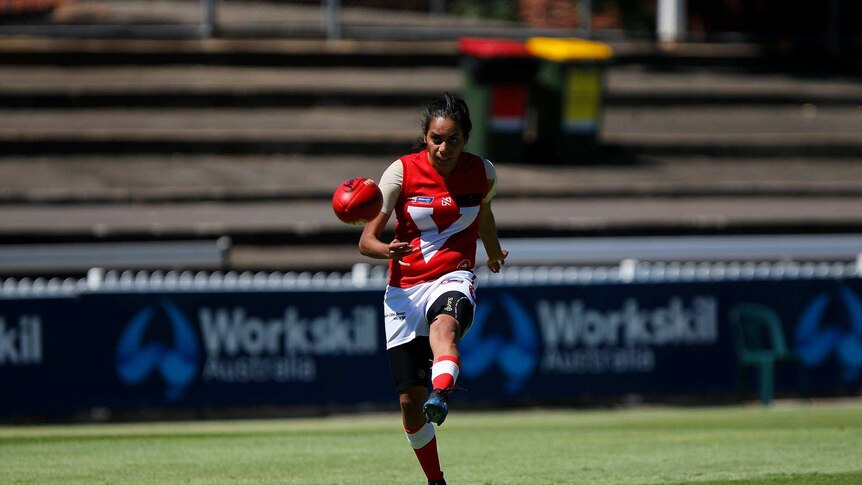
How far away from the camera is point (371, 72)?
75.1 ft

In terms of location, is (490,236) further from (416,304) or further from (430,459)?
(430,459)

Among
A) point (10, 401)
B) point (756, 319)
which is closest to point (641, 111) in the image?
point (756, 319)

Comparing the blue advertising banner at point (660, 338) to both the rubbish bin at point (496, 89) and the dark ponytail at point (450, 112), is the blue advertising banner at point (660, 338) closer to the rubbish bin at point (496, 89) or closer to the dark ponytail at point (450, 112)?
the rubbish bin at point (496, 89)

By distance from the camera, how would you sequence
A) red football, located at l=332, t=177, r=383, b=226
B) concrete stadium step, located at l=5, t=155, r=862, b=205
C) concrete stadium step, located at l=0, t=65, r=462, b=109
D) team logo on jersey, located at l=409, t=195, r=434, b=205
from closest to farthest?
red football, located at l=332, t=177, r=383, b=226 → team logo on jersey, located at l=409, t=195, r=434, b=205 → concrete stadium step, located at l=5, t=155, r=862, b=205 → concrete stadium step, located at l=0, t=65, r=462, b=109

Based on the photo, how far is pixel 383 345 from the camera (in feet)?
49.0

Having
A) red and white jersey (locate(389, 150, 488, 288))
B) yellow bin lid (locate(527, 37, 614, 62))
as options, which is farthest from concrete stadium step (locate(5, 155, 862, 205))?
red and white jersey (locate(389, 150, 488, 288))

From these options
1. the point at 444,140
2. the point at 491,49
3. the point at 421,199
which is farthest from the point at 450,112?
the point at 491,49

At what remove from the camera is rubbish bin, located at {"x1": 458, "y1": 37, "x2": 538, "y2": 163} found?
20531mm

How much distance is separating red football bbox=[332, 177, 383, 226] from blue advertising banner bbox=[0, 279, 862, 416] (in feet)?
26.2

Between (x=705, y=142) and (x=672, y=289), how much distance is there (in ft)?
23.1

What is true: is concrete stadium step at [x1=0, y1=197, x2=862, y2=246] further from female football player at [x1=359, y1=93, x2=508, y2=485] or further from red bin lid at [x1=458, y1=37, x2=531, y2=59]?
female football player at [x1=359, y1=93, x2=508, y2=485]

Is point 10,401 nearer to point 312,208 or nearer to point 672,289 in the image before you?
point 312,208

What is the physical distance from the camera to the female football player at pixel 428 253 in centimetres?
683

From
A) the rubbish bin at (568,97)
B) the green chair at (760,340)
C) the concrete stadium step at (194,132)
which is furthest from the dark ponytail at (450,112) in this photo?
the rubbish bin at (568,97)
